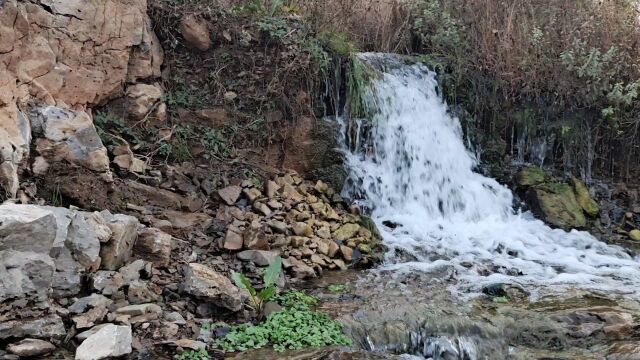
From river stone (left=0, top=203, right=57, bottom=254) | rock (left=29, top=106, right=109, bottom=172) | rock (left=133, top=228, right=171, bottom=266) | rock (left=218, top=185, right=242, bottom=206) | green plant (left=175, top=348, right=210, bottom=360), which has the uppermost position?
rock (left=29, top=106, right=109, bottom=172)

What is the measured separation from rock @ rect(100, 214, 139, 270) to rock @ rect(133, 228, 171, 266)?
0.06 metres

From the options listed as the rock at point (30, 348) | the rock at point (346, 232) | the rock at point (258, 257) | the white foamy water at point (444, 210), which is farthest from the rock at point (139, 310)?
the white foamy water at point (444, 210)

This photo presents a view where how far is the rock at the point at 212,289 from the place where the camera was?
368cm

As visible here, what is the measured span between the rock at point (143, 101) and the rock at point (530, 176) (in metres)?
4.89

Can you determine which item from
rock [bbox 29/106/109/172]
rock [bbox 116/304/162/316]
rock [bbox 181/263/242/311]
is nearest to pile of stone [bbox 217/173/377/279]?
rock [bbox 181/263/242/311]

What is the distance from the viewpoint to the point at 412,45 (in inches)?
334

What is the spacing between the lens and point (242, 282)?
3748 mm

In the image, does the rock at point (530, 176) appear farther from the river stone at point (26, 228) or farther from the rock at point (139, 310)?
the river stone at point (26, 228)

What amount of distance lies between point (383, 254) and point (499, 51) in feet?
13.4

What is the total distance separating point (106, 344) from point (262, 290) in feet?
4.12

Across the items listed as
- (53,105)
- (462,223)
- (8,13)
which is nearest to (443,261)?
(462,223)

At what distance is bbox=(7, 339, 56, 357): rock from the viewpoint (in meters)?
2.74

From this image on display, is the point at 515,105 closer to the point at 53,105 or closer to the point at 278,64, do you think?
the point at 278,64

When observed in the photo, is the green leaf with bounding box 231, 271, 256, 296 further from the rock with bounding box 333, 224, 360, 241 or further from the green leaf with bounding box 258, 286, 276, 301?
the rock with bounding box 333, 224, 360, 241
